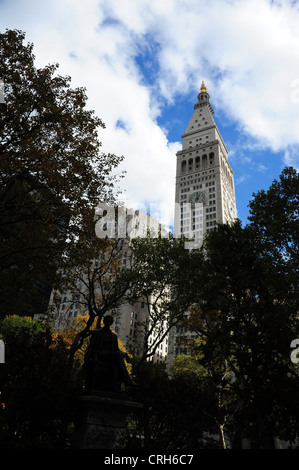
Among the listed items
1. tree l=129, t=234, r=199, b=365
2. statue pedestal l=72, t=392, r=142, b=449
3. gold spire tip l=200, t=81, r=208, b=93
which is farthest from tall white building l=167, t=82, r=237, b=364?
statue pedestal l=72, t=392, r=142, b=449

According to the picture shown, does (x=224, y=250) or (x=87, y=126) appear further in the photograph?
(x=224, y=250)

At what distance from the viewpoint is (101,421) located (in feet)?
25.4

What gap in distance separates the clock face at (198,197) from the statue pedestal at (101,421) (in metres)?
85.3

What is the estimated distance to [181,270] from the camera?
22078 millimetres

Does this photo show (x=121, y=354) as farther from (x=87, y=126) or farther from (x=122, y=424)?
(x=87, y=126)

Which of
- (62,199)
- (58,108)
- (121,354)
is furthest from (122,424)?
(58,108)

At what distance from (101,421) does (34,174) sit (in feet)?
29.3

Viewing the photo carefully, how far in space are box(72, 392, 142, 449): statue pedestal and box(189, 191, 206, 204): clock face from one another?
85326 mm

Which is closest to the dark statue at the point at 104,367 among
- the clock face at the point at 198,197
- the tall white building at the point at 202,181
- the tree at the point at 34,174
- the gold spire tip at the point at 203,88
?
the tree at the point at 34,174

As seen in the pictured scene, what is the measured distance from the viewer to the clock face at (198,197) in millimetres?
90875

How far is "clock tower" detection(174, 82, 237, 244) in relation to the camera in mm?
87875

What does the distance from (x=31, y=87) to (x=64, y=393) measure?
11452 millimetres

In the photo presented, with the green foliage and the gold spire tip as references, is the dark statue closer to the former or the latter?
the green foliage

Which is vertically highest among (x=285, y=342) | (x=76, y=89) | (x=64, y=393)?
(x=76, y=89)
